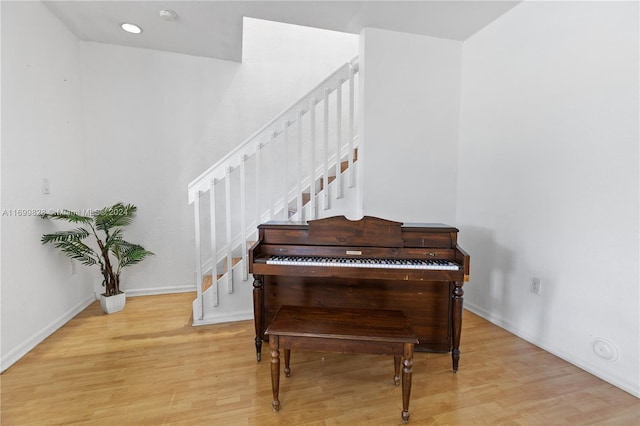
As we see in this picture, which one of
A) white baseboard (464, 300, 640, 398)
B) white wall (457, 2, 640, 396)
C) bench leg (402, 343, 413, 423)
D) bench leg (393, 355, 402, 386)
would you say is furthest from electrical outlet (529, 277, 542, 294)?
bench leg (402, 343, 413, 423)

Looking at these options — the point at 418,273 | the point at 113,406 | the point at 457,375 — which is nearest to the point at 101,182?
the point at 113,406

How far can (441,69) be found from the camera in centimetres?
267

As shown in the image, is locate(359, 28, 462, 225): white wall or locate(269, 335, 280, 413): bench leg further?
locate(359, 28, 462, 225): white wall

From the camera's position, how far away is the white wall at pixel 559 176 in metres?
1.61

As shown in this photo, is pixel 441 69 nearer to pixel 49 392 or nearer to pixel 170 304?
pixel 170 304

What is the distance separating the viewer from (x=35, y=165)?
2.13 meters

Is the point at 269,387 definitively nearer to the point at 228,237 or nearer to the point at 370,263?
the point at 370,263

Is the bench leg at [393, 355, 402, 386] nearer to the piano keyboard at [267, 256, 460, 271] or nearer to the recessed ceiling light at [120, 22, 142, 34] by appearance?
the piano keyboard at [267, 256, 460, 271]

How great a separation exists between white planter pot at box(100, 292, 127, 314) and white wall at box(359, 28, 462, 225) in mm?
2479

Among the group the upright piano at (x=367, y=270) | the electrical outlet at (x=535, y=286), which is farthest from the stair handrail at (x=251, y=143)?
the electrical outlet at (x=535, y=286)

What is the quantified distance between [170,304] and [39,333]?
948 millimetres

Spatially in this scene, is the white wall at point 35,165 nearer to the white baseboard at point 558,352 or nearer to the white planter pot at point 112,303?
the white planter pot at point 112,303

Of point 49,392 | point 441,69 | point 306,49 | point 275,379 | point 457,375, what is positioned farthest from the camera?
point 306,49

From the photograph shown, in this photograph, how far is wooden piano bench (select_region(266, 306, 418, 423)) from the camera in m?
1.28
